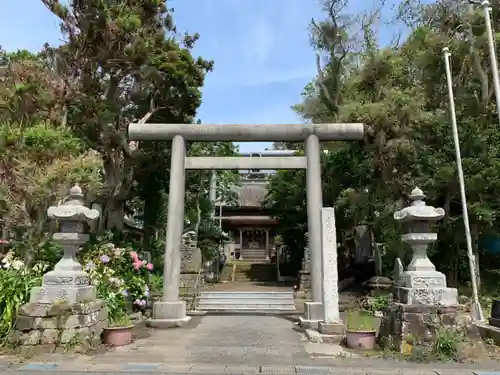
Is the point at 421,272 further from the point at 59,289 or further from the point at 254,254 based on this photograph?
the point at 254,254

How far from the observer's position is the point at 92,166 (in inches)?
387

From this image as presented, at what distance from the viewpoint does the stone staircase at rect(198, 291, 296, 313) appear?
48.7ft

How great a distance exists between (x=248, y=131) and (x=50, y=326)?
263 inches

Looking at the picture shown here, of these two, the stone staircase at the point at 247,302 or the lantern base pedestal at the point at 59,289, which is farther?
the stone staircase at the point at 247,302

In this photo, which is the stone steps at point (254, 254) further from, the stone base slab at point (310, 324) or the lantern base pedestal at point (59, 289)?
the lantern base pedestal at point (59, 289)

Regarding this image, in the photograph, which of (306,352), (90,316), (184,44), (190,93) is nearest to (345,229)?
(190,93)

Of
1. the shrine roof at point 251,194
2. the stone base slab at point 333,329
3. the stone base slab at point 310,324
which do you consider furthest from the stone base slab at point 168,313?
the shrine roof at point 251,194

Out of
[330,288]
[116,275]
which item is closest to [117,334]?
[116,275]

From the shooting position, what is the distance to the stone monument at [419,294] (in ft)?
23.9

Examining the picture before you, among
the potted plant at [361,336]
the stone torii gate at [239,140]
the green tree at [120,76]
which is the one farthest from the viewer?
the green tree at [120,76]

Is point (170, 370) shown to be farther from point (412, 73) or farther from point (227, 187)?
point (227, 187)

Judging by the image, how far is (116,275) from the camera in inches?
428

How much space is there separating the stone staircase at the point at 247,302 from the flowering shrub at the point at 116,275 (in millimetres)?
3672

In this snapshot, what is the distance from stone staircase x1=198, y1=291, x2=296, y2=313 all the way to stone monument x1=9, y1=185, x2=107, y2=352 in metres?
6.99
